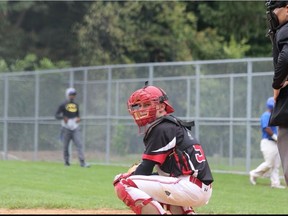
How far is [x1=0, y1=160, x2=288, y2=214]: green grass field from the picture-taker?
1101 cm

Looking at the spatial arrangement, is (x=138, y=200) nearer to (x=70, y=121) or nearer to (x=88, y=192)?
(x=88, y=192)

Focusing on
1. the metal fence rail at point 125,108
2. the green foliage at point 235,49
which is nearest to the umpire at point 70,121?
the metal fence rail at point 125,108

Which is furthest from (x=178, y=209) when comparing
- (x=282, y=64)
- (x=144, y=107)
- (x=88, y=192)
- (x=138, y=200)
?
(x=88, y=192)

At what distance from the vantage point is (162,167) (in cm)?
727

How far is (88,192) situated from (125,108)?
9346 mm

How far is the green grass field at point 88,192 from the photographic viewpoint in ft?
36.1

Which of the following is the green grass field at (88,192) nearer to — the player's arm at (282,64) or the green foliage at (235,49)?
the player's arm at (282,64)

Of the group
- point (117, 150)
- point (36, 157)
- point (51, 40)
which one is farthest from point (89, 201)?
point (51, 40)

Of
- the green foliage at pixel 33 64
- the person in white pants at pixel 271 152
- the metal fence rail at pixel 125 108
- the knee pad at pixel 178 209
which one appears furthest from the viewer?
the green foliage at pixel 33 64

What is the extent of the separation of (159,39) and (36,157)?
1009cm

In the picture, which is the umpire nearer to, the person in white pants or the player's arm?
the person in white pants

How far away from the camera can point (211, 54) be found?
31.8 meters

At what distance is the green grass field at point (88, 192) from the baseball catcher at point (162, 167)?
11.0 ft

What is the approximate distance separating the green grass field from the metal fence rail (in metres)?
1.22
